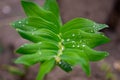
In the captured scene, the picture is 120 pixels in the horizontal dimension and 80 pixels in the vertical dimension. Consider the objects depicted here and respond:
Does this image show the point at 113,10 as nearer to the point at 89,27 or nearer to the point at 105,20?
the point at 105,20

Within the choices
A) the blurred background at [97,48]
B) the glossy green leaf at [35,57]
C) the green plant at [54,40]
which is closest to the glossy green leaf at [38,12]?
the green plant at [54,40]

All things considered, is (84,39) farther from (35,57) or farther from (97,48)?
(97,48)

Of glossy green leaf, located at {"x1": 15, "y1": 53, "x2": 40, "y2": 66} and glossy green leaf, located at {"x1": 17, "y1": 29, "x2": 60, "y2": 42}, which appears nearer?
glossy green leaf, located at {"x1": 15, "y1": 53, "x2": 40, "y2": 66}

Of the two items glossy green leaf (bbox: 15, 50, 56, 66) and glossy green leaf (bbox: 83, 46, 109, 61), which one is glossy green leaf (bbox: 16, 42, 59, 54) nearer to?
glossy green leaf (bbox: 15, 50, 56, 66)

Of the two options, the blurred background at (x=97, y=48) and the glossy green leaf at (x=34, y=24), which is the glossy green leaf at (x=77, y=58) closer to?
the glossy green leaf at (x=34, y=24)

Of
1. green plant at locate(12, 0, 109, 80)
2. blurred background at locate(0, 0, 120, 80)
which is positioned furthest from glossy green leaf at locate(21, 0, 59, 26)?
blurred background at locate(0, 0, 120, 80)

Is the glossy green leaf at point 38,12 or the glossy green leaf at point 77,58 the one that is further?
the glossy green leaf at point 38,12

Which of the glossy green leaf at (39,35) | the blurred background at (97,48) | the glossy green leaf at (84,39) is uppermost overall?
the glossy green leaf at (39,35)
